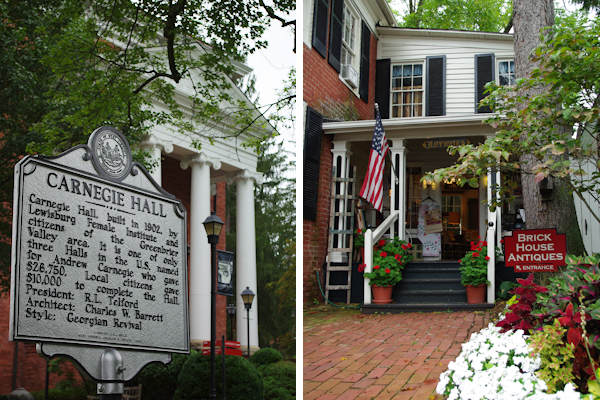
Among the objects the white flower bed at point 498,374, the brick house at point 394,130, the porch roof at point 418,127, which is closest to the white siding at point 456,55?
the brick house at point 394,130

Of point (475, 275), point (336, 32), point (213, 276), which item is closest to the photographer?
point (213, 276)

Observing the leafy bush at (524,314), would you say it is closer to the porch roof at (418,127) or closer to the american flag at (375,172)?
the american flag at (375,172)

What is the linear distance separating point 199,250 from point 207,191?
479 millimetres

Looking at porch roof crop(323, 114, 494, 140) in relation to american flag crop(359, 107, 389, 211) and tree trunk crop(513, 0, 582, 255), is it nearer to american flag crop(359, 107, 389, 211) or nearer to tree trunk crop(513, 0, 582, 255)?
american flag crop(359, 107, 389, 211)

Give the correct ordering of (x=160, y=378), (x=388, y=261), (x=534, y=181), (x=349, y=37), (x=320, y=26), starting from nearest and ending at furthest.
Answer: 1. (x=160, y=378)
2. (x=534, y=181)
3. (x=388, y=261)
4. (x=320, y=26)
5. (x=349, y=37)

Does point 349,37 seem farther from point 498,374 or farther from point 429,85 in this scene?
point 498,374

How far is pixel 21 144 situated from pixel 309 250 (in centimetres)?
594

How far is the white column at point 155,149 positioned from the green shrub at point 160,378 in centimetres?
133

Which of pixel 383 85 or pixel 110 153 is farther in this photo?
pixel 383 85

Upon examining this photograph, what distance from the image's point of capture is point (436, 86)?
12.8 metres

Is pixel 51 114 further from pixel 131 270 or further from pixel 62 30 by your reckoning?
pixel 131 270

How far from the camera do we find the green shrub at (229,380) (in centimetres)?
445

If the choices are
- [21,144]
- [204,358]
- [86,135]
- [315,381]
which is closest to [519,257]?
[315,381]

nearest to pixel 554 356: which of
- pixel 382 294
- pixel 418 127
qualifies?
pixel 382 294
